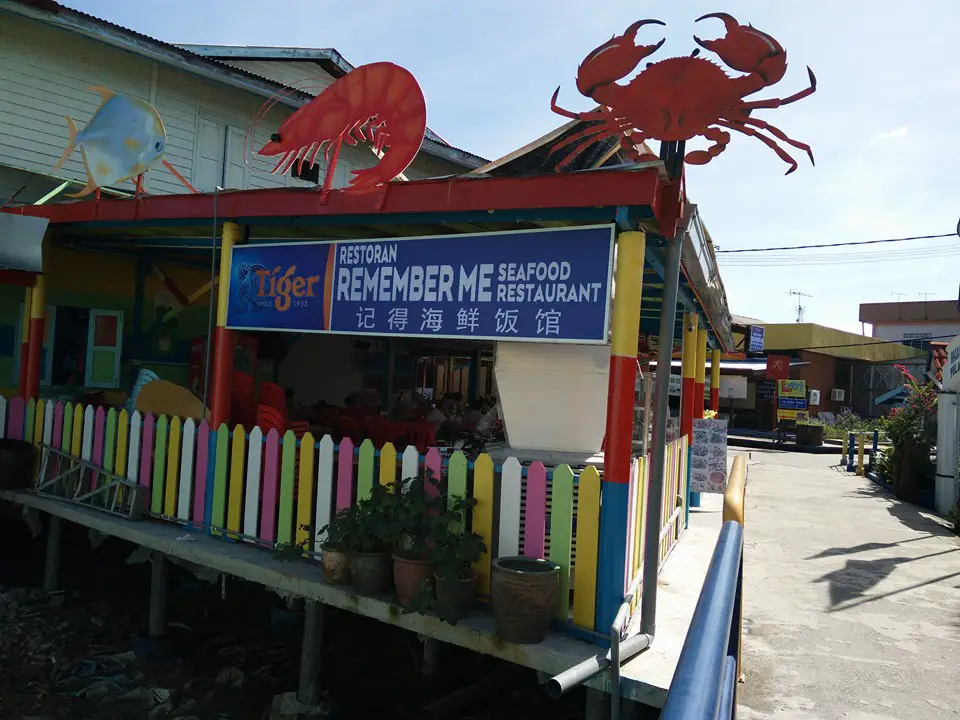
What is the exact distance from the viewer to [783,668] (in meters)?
5.24

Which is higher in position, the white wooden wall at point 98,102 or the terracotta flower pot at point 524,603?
the white wooden wall at point 98,102

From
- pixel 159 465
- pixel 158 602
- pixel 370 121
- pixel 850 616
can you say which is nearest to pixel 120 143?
pixel 159 465

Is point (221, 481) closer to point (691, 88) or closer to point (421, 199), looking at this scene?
point (421, 199)

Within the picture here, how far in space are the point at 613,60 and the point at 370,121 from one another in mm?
2469

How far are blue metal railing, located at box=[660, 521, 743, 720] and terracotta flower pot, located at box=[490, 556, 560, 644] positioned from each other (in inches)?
119

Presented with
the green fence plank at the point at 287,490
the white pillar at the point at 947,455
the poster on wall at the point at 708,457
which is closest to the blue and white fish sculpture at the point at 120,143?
the green fence plank at the point at 287,490

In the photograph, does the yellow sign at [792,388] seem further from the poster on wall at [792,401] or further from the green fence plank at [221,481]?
the green fence plank at [221,481]

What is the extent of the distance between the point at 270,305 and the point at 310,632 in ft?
8.93

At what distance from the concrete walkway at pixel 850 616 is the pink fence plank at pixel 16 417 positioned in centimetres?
773

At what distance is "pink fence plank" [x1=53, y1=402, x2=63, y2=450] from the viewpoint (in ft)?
25.2

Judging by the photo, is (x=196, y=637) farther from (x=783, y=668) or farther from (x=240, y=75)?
(x=240, y=75)

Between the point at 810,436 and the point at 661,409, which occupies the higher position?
the point at 661,409

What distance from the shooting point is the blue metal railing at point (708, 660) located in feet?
2.72

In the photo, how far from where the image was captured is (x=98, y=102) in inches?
445
